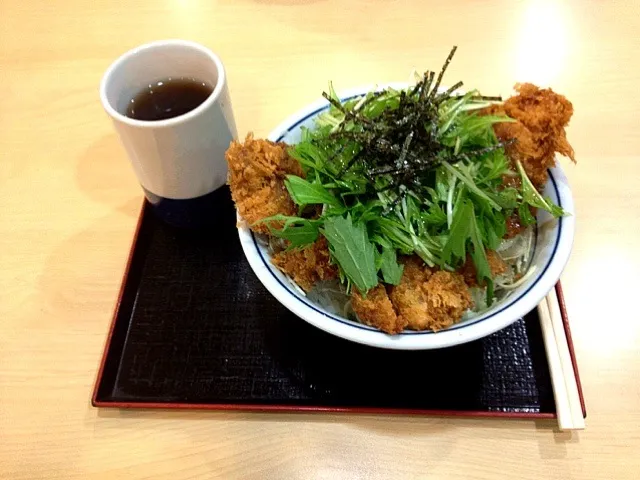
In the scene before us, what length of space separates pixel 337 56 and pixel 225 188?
0.82 meters

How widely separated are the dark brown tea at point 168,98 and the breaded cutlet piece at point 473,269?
2.80 feet

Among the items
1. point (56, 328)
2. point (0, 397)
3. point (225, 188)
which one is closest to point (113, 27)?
point (225, 188)

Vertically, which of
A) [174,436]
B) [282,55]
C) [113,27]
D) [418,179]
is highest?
[418,179]

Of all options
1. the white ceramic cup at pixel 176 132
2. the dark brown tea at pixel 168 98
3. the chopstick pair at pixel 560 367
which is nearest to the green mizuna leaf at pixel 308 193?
the white ceramic cup at pixel 176 132

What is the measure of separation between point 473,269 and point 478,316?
13 centimetres

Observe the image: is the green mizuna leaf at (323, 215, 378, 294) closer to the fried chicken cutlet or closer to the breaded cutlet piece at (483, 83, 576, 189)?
the fried chicken cutlet

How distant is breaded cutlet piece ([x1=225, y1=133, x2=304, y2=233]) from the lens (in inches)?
47.3

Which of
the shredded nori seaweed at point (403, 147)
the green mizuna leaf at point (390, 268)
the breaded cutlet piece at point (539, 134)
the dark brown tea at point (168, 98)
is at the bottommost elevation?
the dark brown tea at point (168, 98)

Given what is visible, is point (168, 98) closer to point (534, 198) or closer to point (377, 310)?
point (377, 310)

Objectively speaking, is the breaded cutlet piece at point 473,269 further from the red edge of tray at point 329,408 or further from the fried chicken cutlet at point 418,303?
the red edge of tray at point 329,408

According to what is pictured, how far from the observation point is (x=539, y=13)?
6.72 ft

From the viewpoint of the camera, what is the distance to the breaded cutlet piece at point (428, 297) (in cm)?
107

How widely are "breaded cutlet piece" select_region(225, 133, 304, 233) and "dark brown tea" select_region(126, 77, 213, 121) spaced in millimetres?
301

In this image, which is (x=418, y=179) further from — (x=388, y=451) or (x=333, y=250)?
(x=388, y=451)
